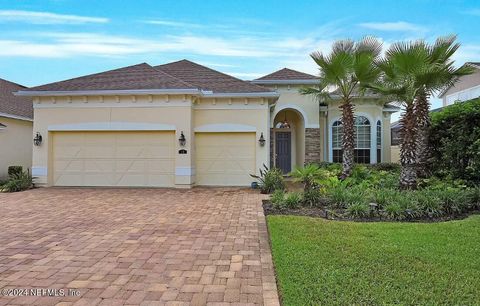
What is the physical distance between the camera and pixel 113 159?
12.4m

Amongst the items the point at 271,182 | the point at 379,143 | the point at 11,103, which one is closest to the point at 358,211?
A: the point at 271,182

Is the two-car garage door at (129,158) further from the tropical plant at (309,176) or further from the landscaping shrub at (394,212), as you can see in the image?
the landscaping shrub at (394,212)

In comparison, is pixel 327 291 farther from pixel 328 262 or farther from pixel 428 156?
pixel 428 156

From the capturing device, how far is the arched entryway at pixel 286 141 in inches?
676

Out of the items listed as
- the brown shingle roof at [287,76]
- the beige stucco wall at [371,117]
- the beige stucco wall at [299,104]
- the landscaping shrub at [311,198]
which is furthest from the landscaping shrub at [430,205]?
the brown shingle roof at [287,76]

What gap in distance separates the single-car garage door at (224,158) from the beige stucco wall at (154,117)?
0.36 metres

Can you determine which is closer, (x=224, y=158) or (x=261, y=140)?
(x=261, y=140)

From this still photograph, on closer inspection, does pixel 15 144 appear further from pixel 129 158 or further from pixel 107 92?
pixel 129 158

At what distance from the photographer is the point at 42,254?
15.1 feet

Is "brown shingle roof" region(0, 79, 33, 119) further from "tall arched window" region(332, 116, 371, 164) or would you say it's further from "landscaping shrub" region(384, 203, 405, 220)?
"tall arched window" region(332, 116, 371, 164)

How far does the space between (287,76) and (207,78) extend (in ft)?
13.2

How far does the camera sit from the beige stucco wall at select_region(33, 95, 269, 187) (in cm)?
1197

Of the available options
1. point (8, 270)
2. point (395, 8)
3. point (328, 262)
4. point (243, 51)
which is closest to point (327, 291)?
point (328, 262)

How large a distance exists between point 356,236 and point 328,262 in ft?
4.86
